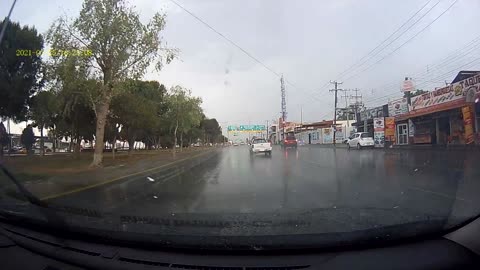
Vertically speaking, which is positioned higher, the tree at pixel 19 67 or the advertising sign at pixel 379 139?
the tree at pixel 19 67

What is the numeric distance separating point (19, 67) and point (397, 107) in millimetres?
35561

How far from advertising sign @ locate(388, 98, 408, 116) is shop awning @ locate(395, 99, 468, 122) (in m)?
0.84

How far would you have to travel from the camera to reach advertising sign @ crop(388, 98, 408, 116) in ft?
139

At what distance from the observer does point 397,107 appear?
144ft

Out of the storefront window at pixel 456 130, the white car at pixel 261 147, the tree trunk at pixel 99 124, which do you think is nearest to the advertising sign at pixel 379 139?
the storefront window at pixel 456 130

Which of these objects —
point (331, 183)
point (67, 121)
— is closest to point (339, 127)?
point (67, 121)

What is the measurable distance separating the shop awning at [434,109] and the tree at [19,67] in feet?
96.0

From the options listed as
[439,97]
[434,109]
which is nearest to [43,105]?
[434,109]

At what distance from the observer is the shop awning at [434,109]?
31234 millimetres

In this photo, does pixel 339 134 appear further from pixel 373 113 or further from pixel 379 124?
pixel 379 124

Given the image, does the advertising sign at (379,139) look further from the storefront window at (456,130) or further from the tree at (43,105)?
the tree at (43,105)

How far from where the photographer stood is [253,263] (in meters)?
3.07

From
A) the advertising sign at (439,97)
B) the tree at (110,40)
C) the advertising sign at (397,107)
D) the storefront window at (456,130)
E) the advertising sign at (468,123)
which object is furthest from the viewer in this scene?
the advertising sign at (397,107)

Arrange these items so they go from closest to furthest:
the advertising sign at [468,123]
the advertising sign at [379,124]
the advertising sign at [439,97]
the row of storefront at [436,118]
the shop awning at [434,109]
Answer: the advertising sign at [468,123]
the row of storefront at [436,118]
the shop awning at [434,109]
the advertising sign at [439,97]
the advertising sign at [379,124]
